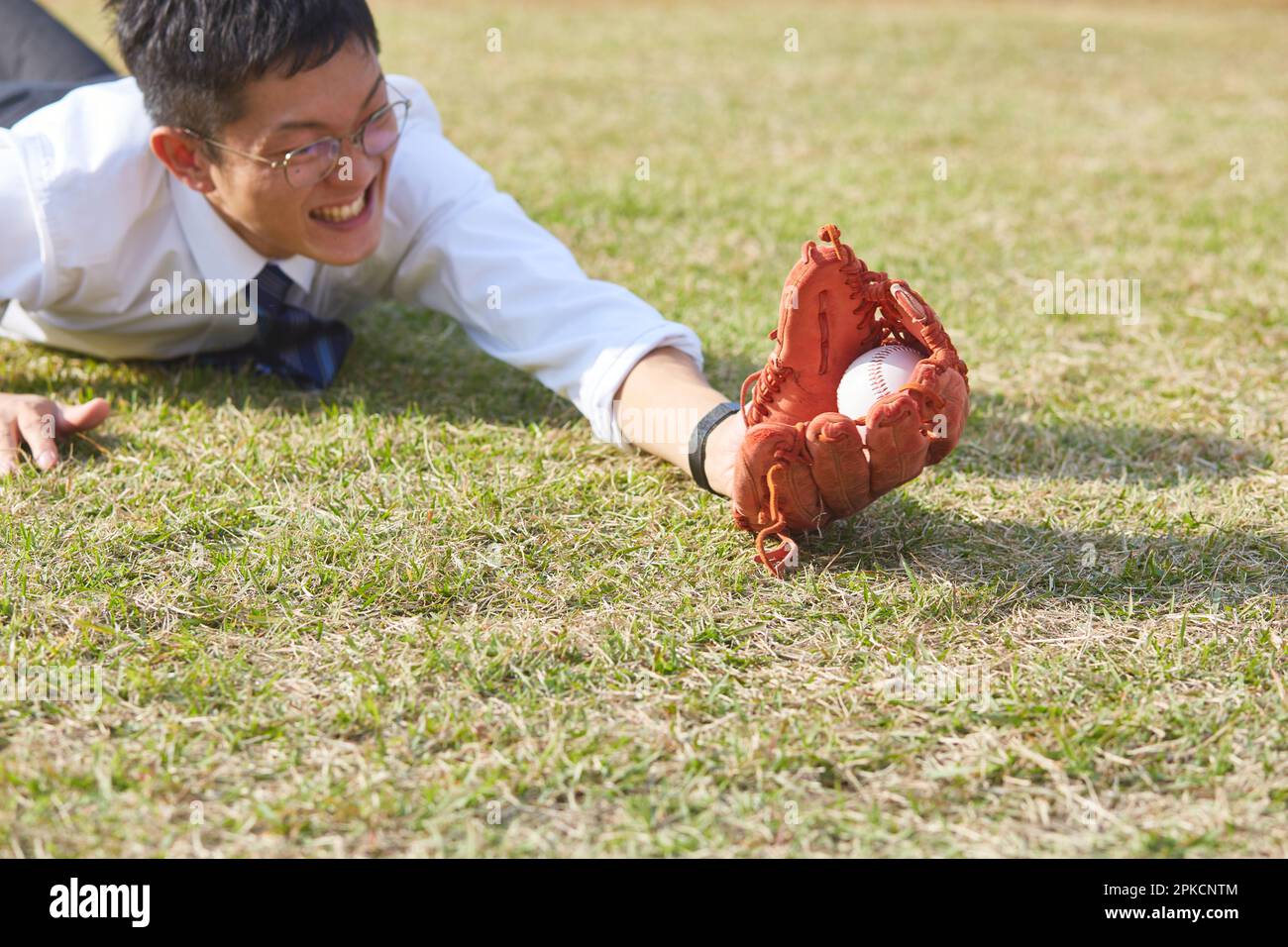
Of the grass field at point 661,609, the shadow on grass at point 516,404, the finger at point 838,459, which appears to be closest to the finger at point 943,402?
the finger at point 838,459

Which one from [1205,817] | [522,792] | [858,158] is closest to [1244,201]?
[858,158]

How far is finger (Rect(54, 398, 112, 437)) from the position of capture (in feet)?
8.60

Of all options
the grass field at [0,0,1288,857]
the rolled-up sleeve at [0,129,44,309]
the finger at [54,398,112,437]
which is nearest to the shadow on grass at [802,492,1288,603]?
the grass field at [0,0,1288,857]

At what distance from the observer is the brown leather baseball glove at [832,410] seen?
2.02 m

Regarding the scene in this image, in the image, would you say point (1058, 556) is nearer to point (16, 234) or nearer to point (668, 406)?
point (668, 406)

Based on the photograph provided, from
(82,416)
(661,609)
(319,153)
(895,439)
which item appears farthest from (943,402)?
(82,416)

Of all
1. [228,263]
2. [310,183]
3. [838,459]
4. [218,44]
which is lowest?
[838,459]

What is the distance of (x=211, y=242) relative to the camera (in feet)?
9.20

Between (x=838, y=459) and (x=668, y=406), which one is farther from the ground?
(x=668, y=406)

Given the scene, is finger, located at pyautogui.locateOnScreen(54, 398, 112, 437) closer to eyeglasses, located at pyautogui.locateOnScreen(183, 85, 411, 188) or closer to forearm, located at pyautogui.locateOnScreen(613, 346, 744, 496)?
eyeglasses, located at pyautogui.locateOnScreen(183, 85, 411, 188)

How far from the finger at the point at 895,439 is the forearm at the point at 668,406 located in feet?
1.25

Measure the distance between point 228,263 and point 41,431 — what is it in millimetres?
542
